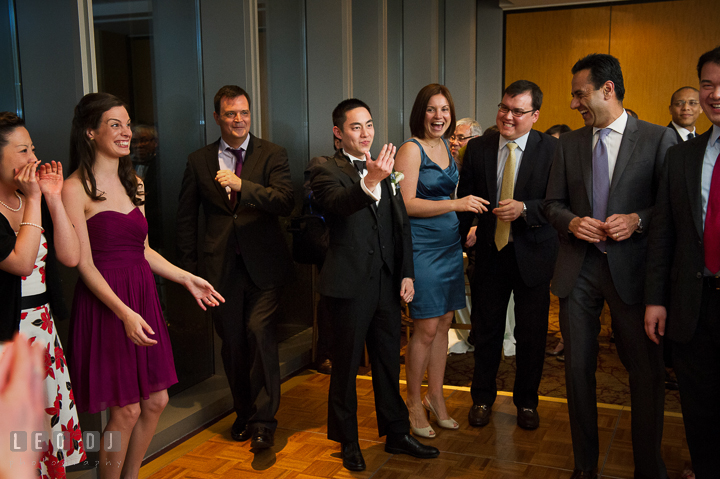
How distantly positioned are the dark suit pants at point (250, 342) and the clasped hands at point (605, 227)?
1606mm

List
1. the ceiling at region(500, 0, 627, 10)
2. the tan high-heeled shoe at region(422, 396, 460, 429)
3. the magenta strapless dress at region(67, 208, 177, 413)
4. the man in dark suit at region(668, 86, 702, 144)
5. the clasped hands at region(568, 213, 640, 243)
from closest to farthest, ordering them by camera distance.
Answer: the magenta strapless dress at region(67, 208, 177, 413)
the clasped hands at region(568, 213, 640, 243)
the tan high-heeled shoe at region(422, 396, 460, 429)
the man in dark suit at region(668, 86, 702, 144)
the ceiling at region(500, 0, 627, 10)

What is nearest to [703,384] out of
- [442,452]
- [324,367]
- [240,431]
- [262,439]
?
[442,452]

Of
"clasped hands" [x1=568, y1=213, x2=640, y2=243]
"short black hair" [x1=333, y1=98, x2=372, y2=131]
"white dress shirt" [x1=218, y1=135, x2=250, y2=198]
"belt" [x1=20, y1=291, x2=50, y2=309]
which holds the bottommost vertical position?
"belt" [x1=20, y1=291, x2=50, y2=309]

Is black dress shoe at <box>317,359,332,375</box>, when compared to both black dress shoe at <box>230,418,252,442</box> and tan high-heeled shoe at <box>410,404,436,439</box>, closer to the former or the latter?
black dress shoe at <box>230,418,252,442</box>

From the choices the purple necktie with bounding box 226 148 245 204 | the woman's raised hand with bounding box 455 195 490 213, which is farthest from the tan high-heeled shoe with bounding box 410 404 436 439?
the purple necktie with bounding box 226 148 245 204

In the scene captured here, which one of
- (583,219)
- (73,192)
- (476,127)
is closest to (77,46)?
(73,192)

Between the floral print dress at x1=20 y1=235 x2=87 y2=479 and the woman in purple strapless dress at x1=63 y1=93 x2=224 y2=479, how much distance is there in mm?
128

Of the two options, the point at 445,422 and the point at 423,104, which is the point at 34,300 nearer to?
the point at 423,104

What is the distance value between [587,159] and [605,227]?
331 millimetres

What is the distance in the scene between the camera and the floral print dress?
7.00ft

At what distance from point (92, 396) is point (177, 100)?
1.89 meters

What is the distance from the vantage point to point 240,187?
3133 millimetres

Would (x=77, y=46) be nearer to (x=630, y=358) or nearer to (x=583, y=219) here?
(x=583, y=219)

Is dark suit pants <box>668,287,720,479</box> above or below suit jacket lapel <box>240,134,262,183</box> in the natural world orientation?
below
